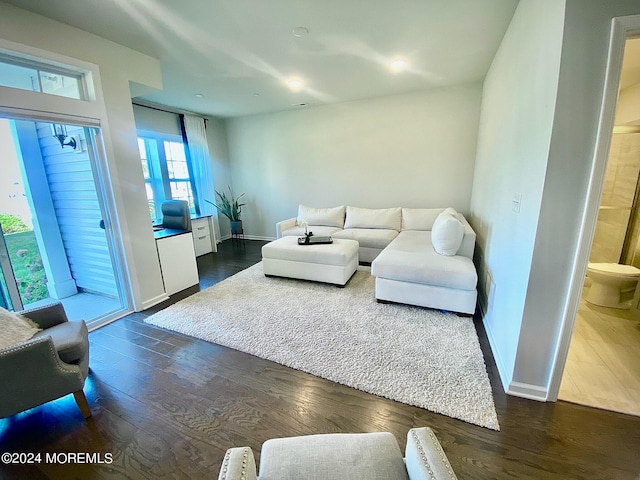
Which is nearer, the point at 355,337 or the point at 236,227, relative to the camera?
the point at 355,337

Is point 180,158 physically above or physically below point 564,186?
above

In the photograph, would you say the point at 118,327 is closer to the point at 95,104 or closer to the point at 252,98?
the point at 95,104

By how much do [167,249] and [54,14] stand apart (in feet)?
7.09

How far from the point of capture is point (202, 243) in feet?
16.2

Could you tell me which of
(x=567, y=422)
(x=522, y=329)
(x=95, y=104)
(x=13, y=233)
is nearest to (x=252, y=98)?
(x=95, y=104)

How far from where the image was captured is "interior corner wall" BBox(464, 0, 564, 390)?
141 centimetres

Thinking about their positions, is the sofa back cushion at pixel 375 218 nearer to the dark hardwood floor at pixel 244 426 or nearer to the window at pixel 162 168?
the dark hardwood floor at pixel 244 426

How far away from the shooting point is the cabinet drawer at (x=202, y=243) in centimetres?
480

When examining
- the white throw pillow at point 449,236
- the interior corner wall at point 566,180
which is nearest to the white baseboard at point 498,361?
the interior corner wall at point 566,180

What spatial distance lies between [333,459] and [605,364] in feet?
7.19

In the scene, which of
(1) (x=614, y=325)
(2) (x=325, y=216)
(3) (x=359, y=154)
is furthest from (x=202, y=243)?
(1) (x=614, y=325)

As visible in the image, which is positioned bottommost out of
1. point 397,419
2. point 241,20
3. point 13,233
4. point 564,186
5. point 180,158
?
point 397,419

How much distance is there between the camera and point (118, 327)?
8.23 ft

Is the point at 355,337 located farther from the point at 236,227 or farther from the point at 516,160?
the point at 236,227
